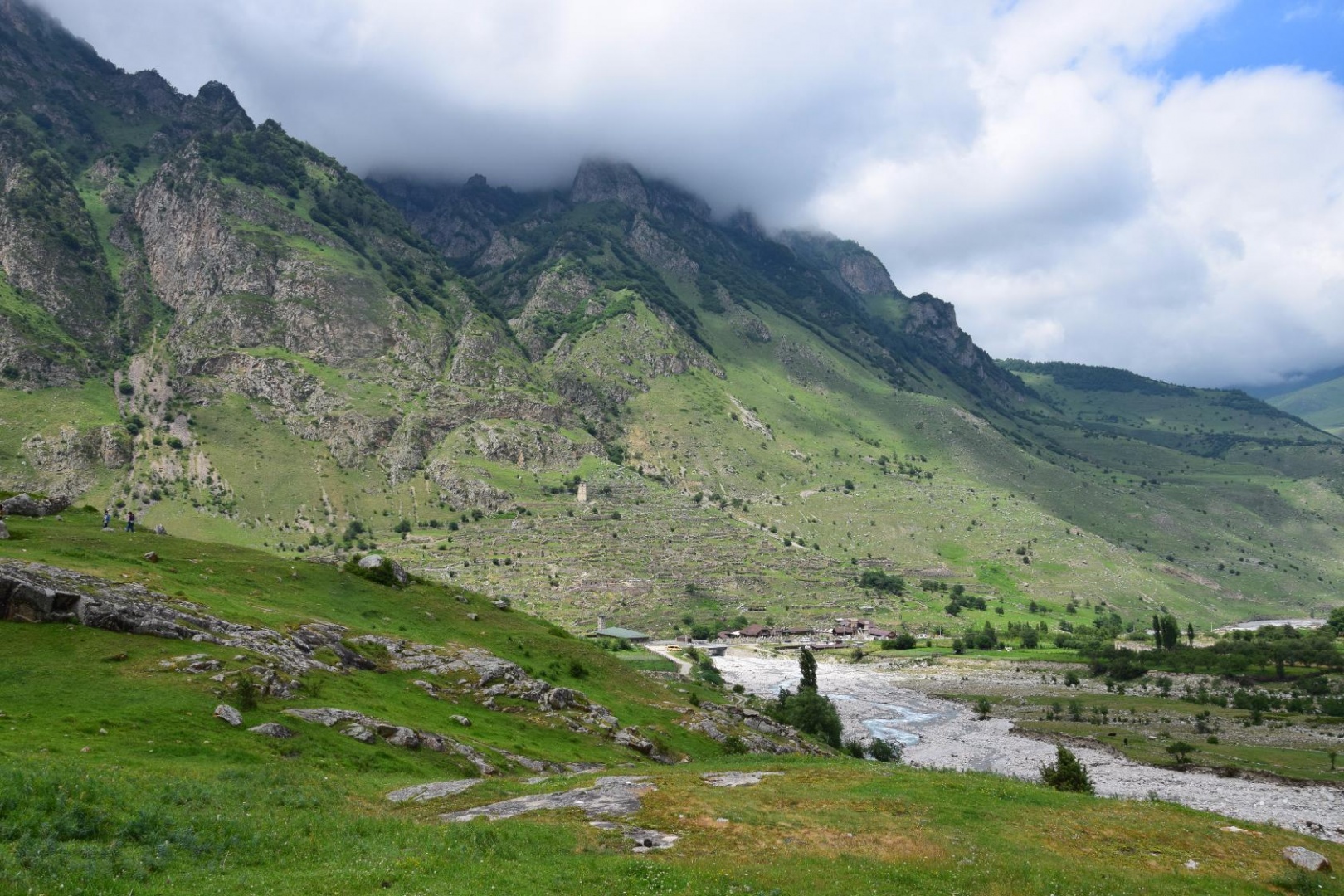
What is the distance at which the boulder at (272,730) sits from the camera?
114 ft

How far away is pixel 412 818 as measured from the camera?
88.4 ft

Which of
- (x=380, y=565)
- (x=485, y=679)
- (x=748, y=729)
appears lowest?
(x=748, y=729)

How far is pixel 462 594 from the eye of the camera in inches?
3408

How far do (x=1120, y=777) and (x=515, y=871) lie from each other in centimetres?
7579

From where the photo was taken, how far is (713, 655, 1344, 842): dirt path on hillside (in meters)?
60.8

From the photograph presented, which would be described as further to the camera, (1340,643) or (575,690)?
(1340,643)

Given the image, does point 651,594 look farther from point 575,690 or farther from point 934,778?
point 934,778

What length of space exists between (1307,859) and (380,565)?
246 feet

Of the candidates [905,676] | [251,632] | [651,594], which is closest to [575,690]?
Answer: [251,632]

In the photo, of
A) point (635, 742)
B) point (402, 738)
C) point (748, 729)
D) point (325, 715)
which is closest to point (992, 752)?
point (748, 729)

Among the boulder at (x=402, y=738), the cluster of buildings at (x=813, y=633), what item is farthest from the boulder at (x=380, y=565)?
the cluster of buildings at (x=813, y=633)

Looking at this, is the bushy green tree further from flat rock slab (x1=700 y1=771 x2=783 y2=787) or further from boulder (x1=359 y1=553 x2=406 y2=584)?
boulder (x1=359 y1=553 x2=406 y2=584)

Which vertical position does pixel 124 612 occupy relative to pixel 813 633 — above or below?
above

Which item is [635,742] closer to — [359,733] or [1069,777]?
[359,733]
